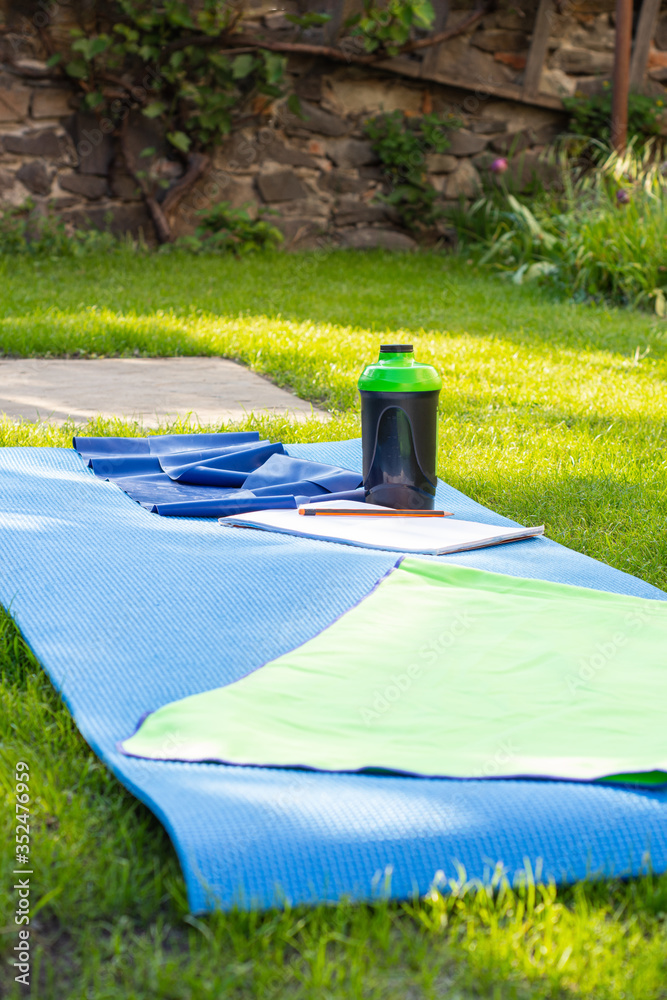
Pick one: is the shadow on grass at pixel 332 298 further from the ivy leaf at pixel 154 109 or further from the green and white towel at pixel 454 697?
the green and white towel at pixel 454 697

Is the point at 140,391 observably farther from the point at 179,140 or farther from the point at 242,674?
the point at 179,140

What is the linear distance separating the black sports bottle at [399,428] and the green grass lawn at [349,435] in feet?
0.92

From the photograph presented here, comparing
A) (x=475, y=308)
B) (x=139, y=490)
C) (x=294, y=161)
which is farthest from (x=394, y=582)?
(x=294, y=161)

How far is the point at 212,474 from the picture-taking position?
2219 mm

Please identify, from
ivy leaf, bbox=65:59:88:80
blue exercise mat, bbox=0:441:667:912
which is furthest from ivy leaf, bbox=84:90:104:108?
blue exercise mat, bbox=0:441:667:912

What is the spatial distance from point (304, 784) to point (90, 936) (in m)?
0.26

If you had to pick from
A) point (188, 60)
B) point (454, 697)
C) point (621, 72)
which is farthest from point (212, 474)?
point (621, 72)

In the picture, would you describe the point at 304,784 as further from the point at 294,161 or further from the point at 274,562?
the point at 294,161

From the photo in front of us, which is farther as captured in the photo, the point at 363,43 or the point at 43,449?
the point at 363,43

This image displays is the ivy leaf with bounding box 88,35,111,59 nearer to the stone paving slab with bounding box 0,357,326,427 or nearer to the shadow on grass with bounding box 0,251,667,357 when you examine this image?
the shadow on grass with bounding box 0,251,667,357

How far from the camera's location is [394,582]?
1.57 metres

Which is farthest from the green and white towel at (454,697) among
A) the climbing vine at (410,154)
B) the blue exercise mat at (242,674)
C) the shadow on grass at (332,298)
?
the climbing vine at (410,154)

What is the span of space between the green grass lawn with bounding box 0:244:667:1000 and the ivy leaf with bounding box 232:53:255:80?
53.3 inches

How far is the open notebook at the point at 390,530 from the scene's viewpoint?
1781mm
